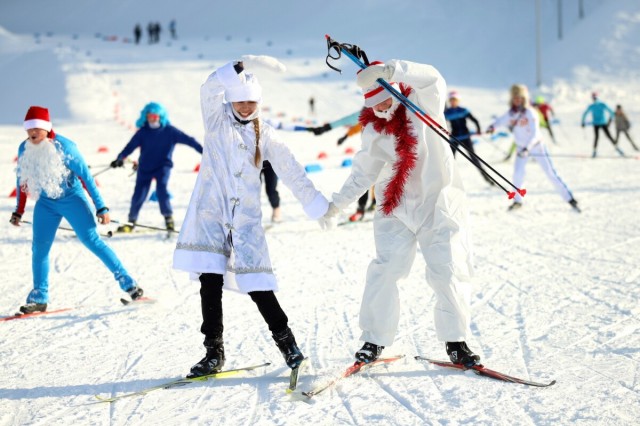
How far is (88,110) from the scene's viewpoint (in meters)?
27.6

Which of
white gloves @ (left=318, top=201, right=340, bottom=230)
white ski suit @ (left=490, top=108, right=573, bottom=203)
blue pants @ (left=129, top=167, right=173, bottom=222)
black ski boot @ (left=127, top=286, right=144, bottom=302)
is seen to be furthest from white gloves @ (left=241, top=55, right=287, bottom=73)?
white ski suit @ (left=490, top=108, right=573, bottom=203)

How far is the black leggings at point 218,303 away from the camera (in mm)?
4516

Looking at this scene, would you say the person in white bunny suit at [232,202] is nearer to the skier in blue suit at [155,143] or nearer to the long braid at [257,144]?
the long braid at [257,144]

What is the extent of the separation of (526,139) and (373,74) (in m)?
7.04

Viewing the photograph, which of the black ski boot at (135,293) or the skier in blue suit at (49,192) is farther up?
the skier in blue suit at (49,192)

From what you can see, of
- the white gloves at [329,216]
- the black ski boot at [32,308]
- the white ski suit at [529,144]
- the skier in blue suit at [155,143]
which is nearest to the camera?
the white gloves at [329,216]

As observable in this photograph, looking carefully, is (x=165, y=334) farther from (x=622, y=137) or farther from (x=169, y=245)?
(x=622, y=137)

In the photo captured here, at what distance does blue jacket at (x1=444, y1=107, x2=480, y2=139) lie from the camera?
11.9m

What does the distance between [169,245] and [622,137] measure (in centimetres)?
1783

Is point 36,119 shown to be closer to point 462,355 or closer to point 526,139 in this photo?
point 462,355

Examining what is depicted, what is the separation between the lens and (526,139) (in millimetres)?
10852

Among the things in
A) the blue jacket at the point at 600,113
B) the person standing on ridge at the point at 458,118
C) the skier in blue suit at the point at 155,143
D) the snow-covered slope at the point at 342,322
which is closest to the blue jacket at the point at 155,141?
the skier in blue suit at the point at 155,143

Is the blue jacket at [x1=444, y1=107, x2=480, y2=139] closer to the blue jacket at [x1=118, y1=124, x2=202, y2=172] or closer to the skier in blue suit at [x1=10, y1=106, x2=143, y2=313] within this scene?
the blue jacket at [x1=118, y1=124, x2=202, y2=172]

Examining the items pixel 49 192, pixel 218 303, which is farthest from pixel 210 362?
pixel 49 192
